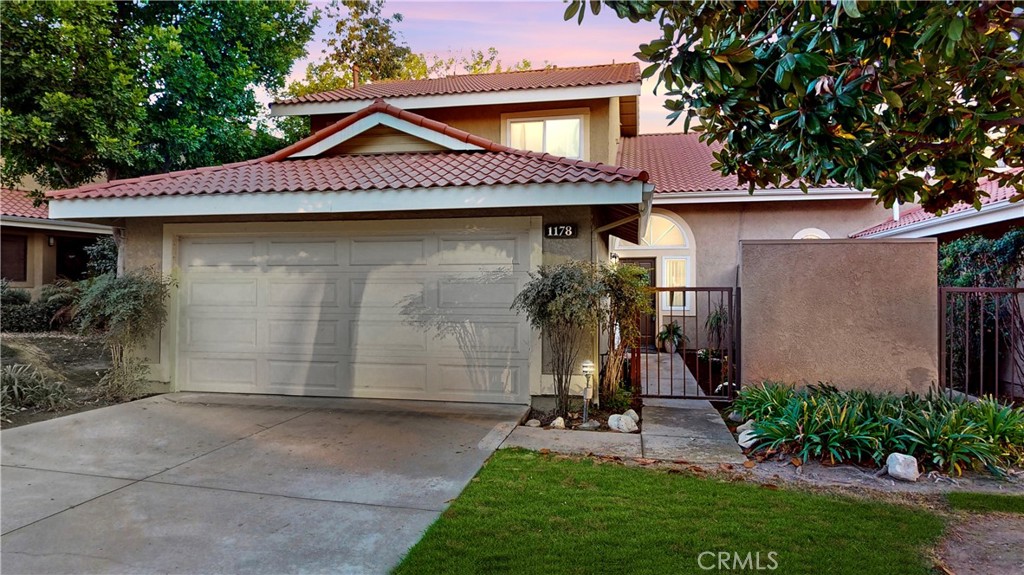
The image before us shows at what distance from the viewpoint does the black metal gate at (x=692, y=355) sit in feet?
25.5

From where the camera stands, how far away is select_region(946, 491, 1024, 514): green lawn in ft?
13.8

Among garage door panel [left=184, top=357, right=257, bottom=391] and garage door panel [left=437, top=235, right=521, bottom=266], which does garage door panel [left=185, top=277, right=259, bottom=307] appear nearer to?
garage door panel [left=184, top=357, right=257, bottom=391]

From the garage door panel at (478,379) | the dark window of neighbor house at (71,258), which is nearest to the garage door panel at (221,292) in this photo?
the garage door panel at (478,379)

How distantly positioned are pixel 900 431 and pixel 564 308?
3442mm

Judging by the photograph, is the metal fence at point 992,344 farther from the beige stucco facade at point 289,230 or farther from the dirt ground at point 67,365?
the dirt ground at point 67,365

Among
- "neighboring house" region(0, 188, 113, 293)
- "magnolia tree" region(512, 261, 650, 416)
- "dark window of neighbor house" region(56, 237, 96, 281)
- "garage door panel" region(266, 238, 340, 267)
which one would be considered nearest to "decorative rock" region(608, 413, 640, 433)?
"magnolia tree" region(512, 261, 650, 416)

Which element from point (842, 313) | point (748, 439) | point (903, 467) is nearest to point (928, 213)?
point (842, 313)

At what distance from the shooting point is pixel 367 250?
7754 millimetres

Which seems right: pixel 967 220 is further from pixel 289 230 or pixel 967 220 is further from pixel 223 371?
pixel 223 371

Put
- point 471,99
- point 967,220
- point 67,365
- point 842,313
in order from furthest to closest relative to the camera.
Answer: point 471,99, point 67,365, point 967,220, point 842,313

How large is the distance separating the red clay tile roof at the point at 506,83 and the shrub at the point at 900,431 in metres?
7.27

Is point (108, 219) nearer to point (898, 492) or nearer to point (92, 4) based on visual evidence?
point (92, 4)

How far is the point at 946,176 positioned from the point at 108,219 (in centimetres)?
1028

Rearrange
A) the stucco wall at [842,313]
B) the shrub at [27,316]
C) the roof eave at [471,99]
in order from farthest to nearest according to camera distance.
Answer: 1. the shrub at [27,316]
2. the roof eave at [471,99]
3. the stucco wall at [842,313]
